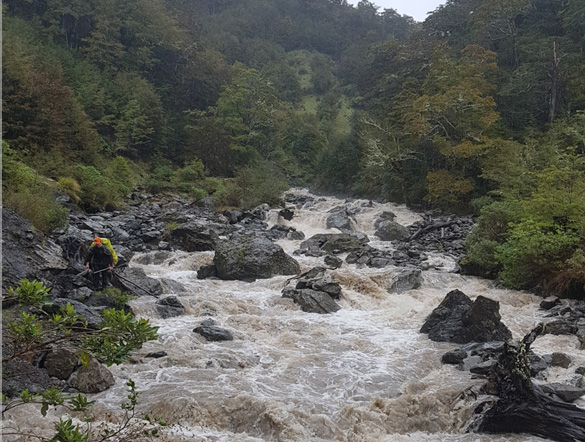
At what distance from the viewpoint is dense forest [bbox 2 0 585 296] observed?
42.1 feet

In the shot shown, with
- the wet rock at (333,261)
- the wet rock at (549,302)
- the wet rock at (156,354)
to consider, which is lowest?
the wet rock at (156,354)

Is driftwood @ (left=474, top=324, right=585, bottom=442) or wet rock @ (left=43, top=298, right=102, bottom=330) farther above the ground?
driftwood @ (left=474, top=324, right=585, bottom=442)

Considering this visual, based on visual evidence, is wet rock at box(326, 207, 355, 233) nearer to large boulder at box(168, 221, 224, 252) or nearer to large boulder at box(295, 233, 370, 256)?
large boulder at box(295, 233, 370, 256)

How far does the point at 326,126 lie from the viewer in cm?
5109

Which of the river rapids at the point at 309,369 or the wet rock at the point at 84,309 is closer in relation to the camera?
the river rapids at the point at 309,369

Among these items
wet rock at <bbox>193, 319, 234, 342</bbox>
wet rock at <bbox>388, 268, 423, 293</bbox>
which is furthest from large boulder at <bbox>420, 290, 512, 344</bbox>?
wet rock at <bbox>193, 319, 234, 342</bbox>

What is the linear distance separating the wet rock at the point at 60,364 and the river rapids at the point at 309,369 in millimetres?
680

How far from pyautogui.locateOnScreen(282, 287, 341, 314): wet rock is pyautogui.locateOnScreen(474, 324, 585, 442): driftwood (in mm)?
5137

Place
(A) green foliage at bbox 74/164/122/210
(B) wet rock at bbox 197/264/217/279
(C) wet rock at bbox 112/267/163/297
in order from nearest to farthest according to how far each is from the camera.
A: (C) wet rock at bbox 112/267/163/297
(B) wet rock at bbox 197/264/217/279
(A) green foliage at bbox 74/164/122/210

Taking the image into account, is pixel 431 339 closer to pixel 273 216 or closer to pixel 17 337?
pixel 17 337

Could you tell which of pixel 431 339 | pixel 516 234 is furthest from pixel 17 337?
pixel 516 234

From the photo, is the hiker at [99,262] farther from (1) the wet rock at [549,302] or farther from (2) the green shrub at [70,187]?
(1) the wet rock at [549,302]

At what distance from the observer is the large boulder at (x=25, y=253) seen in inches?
351

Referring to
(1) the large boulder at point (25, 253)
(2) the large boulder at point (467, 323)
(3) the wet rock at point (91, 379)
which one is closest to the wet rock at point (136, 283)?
(1) the large boulder at point (25, 253)
